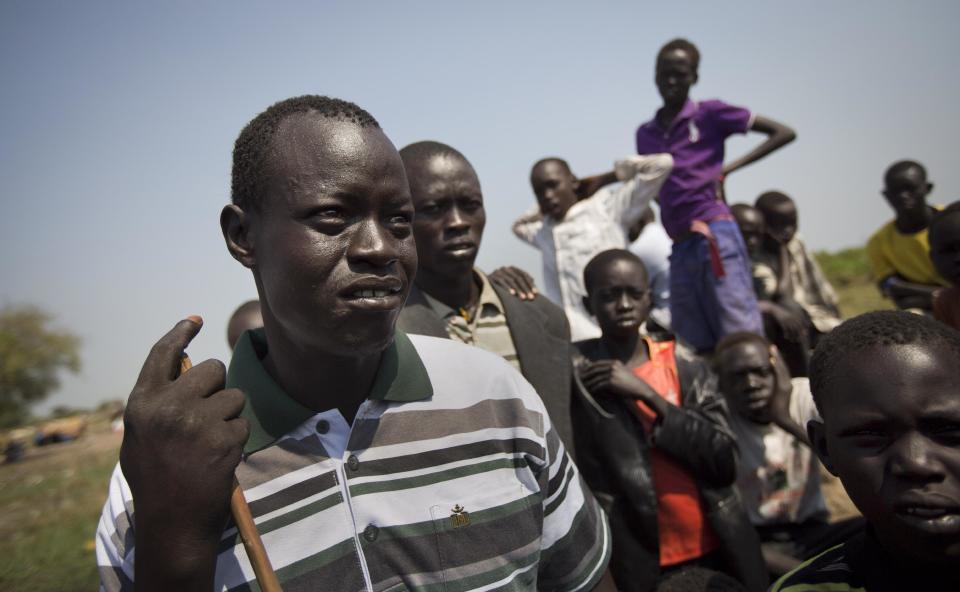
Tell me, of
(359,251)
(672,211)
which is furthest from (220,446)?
(672,211)

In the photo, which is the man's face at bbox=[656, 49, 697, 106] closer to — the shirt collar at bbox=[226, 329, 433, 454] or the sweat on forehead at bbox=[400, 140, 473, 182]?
the sweat on forehead at bbox=[400, 140, 473, 182]

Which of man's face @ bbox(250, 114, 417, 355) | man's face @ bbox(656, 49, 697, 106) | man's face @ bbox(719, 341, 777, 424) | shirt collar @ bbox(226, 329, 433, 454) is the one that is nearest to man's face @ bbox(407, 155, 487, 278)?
shirt collar @ bbox(226, 329, 433, 454)

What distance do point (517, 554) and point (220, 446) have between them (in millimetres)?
730

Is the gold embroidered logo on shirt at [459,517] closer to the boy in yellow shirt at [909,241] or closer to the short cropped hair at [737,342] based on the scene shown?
the short cropped hair at [737,342]

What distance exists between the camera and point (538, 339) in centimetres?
261

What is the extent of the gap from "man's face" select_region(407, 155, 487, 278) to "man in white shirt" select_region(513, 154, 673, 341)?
179 cm

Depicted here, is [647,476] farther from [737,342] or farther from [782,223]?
[782,223]

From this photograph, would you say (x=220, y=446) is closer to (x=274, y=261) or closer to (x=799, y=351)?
(x=274, y=261)

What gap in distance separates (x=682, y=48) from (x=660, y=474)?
320 centimetres

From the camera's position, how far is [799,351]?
4.73 m

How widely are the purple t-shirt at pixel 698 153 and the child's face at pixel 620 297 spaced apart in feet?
5.31

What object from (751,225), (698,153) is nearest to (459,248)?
(698,153)

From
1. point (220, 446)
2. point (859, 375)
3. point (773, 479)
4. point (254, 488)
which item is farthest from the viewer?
point (773, 479)

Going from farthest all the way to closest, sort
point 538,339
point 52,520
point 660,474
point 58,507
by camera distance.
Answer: point 58,507 → point 52,520 → point 660,474 → point 538,339
